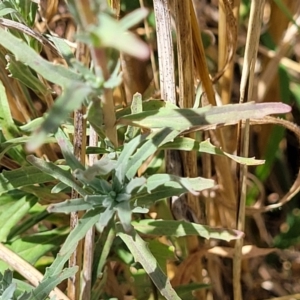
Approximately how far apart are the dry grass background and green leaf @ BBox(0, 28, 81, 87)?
7cm

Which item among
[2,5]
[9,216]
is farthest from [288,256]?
[2,5]

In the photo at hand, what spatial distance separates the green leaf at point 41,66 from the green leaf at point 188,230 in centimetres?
30

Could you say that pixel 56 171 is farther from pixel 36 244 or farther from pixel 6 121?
pixel 36 244

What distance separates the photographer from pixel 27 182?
0.70 m

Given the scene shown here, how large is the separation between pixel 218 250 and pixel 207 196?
0.09 metres

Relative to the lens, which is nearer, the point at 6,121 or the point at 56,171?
the point at 56,171

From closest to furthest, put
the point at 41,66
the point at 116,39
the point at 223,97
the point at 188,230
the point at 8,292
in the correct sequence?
the point at 116,39 → the point at 41,66 → the point at 8,292 → the point at 188,230 → the point at 223,97

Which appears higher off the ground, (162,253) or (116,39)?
(116,39)

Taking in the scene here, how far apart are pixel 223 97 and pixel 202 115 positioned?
46 centimetres

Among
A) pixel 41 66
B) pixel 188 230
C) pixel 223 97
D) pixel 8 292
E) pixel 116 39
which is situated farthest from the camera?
pixel 223 97

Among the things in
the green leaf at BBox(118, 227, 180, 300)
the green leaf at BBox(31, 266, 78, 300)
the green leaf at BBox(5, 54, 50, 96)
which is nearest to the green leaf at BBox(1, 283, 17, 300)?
the green leaf at BBox(31, 266, 78, 300)

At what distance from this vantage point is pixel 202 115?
1.81ft

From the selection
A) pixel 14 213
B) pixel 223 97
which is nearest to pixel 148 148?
pixel 14 213

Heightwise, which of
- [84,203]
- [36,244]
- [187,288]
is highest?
[84,203]
